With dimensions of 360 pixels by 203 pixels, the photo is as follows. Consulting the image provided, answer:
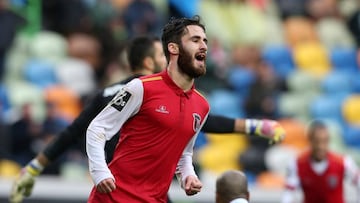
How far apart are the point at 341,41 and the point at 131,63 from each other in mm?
8847

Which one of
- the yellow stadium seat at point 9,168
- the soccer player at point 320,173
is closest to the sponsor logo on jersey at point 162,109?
the soccer player at point 320,173

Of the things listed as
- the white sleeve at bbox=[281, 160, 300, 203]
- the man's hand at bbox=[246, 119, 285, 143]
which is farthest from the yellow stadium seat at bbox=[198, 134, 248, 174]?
the man's hand at bbox=[246, 119, 285, 143]

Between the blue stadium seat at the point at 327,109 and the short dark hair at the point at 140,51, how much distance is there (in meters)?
7.26

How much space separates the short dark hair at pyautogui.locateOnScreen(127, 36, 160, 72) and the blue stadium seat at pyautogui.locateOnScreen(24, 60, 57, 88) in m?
6.94

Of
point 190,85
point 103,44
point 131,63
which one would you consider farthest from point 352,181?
point 103,44

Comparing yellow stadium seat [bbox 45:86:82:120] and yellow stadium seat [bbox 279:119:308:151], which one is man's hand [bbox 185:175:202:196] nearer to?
yellow stadium seat [bbox 45:86:82:120]

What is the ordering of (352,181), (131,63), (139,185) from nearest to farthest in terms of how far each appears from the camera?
(139,185) < (131,63) < (352,181)

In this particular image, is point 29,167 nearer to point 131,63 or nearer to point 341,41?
point 131,63

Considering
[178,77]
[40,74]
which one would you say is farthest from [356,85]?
[178,77]

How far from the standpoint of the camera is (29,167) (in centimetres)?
902

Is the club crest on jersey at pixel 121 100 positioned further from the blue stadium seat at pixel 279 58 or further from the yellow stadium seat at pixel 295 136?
the blue stadium seat at pixel 279 58

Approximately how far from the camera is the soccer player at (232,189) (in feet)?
24.8

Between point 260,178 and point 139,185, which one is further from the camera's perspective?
point 260,178

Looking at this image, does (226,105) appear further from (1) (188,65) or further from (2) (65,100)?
(1) (188,65)
